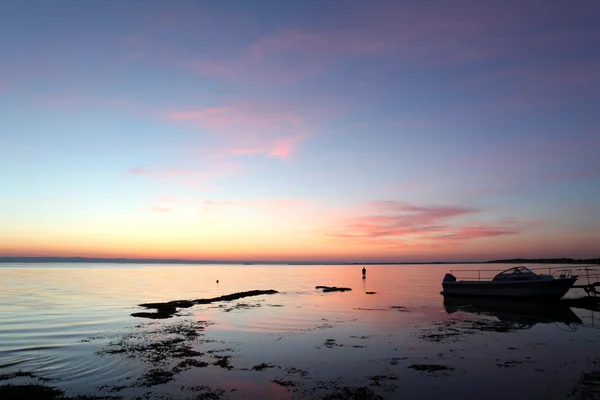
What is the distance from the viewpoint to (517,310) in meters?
39.5

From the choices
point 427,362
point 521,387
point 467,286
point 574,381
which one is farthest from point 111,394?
point 467,286

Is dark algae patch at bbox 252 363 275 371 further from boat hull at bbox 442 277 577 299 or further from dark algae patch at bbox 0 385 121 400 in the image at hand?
boat hull at bbox 442 277 577 299

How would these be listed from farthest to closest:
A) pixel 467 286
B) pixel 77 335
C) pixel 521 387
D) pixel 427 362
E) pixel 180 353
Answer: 1. pixel 467 286
2. pixel 77 335
3. pixel 180 353
4. pixel 427 362
5. pixel 521 387

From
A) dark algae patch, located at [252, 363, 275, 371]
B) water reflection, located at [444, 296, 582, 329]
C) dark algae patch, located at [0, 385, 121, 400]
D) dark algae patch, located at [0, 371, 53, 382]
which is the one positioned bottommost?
water reflection, located at [444, 296, 582, 329]

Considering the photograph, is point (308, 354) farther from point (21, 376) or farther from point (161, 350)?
point (21, 376)

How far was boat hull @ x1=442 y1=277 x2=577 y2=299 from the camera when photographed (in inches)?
1698

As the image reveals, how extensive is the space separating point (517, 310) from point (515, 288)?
7699mm

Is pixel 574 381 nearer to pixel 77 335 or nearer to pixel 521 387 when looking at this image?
pixel 521 387

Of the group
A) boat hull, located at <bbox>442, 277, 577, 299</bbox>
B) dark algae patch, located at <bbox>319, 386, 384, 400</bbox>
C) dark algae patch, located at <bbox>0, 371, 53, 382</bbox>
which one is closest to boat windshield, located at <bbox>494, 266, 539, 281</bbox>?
boat hull, located at <bbox>442, 277, 577, 299</bbox>

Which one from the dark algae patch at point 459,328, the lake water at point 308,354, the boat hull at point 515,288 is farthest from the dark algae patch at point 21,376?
the boat hull at point 515,288

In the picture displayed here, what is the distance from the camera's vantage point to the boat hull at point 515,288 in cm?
4312

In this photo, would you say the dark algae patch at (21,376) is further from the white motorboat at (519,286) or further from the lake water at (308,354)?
the white motorboat at (519,286)

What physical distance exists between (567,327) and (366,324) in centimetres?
1498

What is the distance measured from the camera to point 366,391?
47.5 ft
